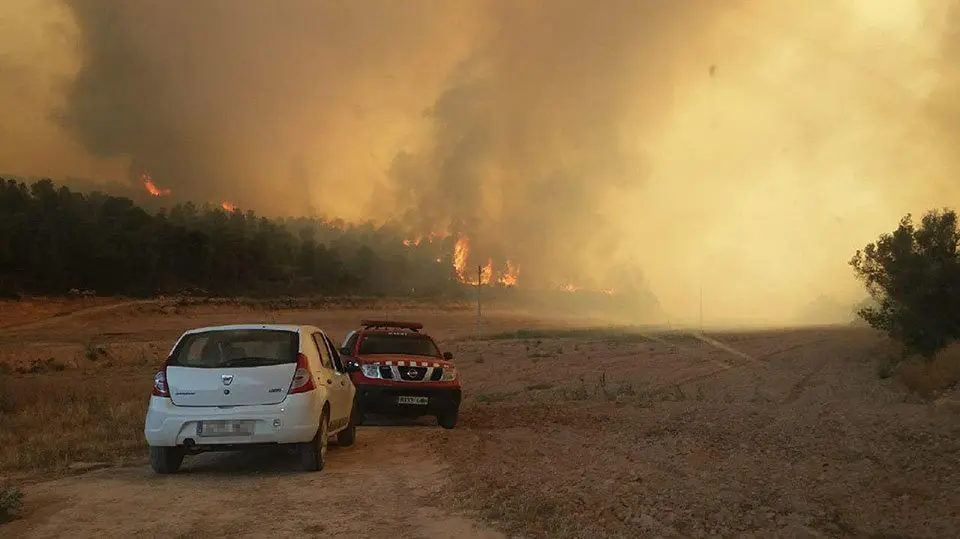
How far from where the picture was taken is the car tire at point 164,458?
9.30 meters

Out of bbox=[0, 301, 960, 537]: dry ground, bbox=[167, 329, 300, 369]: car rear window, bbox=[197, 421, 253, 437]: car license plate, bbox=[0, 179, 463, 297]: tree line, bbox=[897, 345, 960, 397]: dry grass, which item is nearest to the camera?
bbox=[0, 301, 960, 537]: dry ground

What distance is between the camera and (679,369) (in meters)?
27.6

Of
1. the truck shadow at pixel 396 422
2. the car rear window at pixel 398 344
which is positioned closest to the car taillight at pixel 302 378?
the car rear window at pixel 398 344

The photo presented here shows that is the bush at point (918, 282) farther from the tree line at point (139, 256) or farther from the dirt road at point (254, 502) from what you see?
the tree line at point (139, 256)

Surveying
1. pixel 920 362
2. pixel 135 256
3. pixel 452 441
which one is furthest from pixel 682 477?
pixel 135 256

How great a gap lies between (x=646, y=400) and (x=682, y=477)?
9.12m

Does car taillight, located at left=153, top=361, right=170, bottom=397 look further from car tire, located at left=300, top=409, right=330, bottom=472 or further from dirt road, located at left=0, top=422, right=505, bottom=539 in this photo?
car tire, located at left=300, top=409, right=330, bottom=472

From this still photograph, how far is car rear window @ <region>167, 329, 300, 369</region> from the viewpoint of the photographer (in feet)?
30.8

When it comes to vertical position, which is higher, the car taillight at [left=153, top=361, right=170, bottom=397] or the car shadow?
the car taillight at [left=153, top=361, right=170, bottom=397]

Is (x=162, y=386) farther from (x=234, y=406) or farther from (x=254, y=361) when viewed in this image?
(x=254, y=361)

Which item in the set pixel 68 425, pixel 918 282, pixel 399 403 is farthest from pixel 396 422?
pixel 918 282

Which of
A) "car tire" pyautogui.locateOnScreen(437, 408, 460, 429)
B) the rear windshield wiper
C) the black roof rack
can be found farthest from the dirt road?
the black roof rack

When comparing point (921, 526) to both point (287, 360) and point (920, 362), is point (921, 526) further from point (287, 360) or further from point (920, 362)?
point (920, 362)

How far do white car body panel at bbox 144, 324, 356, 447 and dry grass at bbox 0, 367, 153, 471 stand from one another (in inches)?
85.9
